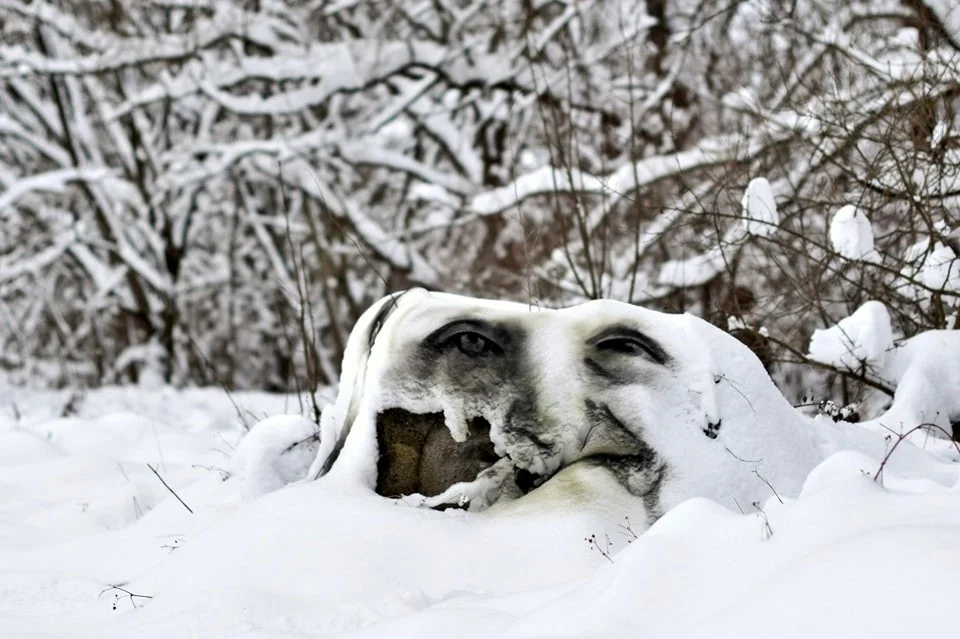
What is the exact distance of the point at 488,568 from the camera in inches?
97.1

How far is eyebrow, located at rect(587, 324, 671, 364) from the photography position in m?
2.98

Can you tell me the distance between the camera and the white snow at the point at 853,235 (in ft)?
12.8

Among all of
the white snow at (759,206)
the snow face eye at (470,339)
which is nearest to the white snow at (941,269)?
the white snow at (759,206)

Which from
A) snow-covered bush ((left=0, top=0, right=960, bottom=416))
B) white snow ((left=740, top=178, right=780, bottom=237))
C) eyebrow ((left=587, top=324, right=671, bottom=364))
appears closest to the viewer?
eyebrow ((left=587, top=324, right=671, bottom=364))

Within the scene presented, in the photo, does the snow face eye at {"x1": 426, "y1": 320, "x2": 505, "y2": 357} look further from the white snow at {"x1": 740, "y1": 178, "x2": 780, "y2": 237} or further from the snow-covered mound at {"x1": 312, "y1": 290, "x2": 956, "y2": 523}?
the white snow at {"x1": 740, "y1": 178, "x2": 780, "y2": 237}

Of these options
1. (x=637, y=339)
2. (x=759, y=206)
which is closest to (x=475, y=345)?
(x=637, y=339)

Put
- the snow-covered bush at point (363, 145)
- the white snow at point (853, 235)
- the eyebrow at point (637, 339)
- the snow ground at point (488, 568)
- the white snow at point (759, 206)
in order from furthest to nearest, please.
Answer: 1. the snow-covered bush at point (363, 145)
2. the white snow at point (759, 206)
3. the white snow at point (853, 235)
4. the eyebrow at point (637, 339)
5. the snow ground at point (488, 568)

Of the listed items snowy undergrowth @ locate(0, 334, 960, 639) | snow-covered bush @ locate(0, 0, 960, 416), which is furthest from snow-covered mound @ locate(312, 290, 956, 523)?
snow-covered bush @ locate(0, 0, 960, 416)

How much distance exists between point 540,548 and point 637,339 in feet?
2.53

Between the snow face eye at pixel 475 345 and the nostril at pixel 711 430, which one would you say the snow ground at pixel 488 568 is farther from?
the snow face eye at pixel 475 345

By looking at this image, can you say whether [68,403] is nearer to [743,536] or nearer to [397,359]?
[397,359]

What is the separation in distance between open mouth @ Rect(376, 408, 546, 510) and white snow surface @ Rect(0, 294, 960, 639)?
9cm

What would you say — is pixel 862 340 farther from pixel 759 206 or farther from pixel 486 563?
pixel 486 563

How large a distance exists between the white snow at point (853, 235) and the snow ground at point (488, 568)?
5.14 feet
